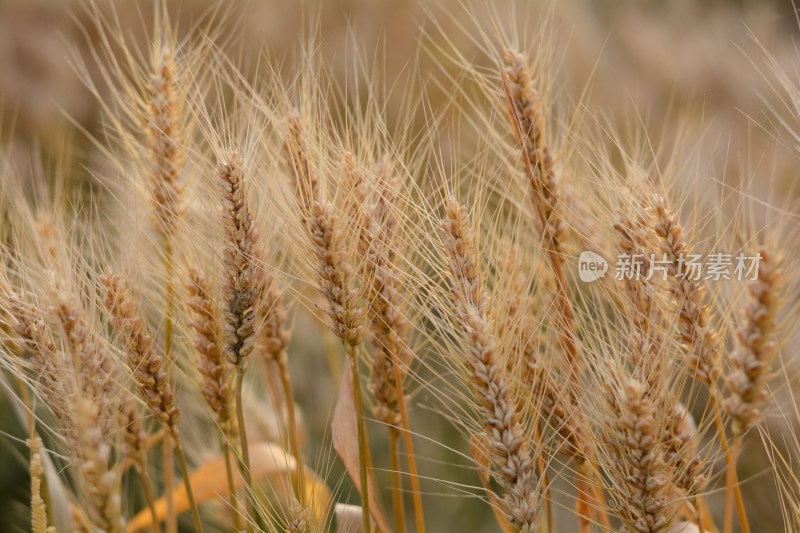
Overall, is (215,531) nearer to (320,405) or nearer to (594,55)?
(320,405)

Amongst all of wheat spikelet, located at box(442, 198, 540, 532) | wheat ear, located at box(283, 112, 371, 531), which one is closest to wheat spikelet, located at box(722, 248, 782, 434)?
wheat spikelet, located at box(442, 198, 540, 532)

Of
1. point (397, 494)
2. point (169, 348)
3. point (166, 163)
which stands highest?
point (166, 163)

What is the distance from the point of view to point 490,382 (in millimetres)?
447

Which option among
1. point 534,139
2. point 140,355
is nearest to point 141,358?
point 140,355


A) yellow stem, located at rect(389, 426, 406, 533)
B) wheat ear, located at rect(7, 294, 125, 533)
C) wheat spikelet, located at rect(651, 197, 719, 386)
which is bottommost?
yellow stem, located at rect(389, 426, 406, 533)

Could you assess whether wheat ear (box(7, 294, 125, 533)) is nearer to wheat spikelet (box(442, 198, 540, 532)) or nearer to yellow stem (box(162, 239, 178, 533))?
yellow stem (box(162, 239, 178, 533))

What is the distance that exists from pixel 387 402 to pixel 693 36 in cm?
116

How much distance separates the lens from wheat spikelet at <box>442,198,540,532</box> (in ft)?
1.43

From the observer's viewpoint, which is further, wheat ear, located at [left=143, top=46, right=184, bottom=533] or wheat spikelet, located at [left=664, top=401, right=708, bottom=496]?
wheat ear, located at [left=143, top=46, right=184, bottom=533]

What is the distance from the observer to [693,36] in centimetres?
136

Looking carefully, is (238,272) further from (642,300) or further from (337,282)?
(642,300)

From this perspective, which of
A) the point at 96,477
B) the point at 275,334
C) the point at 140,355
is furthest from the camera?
the point at 275,334

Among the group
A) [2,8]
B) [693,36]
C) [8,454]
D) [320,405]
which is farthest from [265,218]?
[2,8]

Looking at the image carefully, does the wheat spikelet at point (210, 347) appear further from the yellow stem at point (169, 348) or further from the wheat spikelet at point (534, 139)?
the wheat spikelet at point (534, 139)
